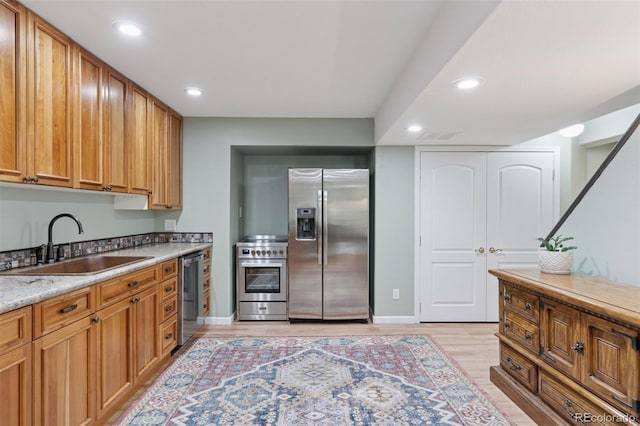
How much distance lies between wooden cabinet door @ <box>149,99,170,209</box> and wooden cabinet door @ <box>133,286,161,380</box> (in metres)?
1.04

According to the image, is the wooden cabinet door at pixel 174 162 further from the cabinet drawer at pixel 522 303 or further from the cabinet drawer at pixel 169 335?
the cabinet drawer at pixel 522 303

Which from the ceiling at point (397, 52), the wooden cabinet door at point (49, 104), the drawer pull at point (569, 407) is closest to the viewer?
the ceiling at point (397, 52)

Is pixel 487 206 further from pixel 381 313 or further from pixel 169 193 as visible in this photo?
pixel 169 193

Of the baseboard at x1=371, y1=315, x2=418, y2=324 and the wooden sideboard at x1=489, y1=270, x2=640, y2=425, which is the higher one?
the wooden sideboard at x1=489, y1=270, x2=640, y2=425

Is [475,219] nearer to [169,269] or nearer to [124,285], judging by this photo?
[169,269]

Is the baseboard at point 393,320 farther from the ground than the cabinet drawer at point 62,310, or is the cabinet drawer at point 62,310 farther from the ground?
the cabinet drawer at point 62,310

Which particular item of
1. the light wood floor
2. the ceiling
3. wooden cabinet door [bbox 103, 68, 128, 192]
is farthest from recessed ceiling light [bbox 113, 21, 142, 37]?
the light wood floor

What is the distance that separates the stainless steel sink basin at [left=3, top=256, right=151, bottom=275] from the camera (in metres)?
1.98

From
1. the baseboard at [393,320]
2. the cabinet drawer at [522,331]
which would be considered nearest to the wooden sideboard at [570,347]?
the cabinet drawer at [522,331]

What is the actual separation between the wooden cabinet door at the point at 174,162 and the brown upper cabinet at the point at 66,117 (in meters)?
0.30

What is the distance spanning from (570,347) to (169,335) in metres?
2.83

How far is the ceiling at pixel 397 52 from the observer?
1425 mm

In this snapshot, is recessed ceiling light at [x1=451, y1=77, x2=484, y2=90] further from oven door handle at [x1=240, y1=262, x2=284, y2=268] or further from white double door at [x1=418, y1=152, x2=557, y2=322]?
oven door handle at [x1=240, y1=262, x2=284, y2=268]

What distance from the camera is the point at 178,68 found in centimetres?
253
